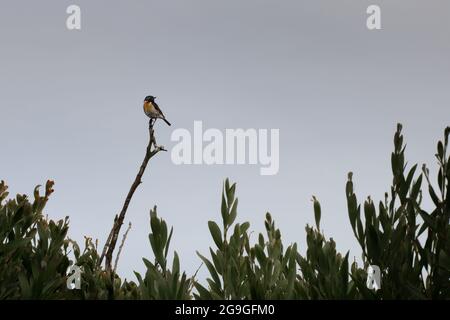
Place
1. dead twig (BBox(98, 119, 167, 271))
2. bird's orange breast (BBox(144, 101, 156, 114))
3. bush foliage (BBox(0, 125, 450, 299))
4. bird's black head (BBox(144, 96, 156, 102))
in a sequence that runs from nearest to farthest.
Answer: bush foliage (BBox(0, 125, 450, 299))
dead twig (BBox(98, 119, 167, 271))
bird's orange breast (BBox(144, 101, 156, 114))
bird's black head (BBox(144, 96, 156, 102))

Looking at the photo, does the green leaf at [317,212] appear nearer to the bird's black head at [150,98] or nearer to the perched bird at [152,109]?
the perched bird at [152,109]

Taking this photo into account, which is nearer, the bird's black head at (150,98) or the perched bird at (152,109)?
the perched bird at (152,109)

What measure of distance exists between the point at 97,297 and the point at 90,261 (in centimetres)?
156

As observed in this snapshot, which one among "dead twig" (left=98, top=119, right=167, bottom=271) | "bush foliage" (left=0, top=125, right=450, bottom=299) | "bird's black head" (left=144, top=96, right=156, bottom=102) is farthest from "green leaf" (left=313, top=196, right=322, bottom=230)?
"bird's black head" (left=144, top=96, right=156, bottom=102)

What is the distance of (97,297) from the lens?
6.13 m

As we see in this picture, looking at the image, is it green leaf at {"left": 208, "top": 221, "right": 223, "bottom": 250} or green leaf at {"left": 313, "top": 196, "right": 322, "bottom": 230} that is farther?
green leaf at {"left": 313, "top": 196, "right": 322, "bottom": 230}

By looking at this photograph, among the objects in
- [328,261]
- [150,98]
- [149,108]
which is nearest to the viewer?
[328,261]

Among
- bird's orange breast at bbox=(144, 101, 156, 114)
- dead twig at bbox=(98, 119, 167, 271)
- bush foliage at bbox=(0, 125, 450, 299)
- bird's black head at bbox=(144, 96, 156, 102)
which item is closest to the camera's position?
bush foliage at bbox=(0, 125, 450, 299)

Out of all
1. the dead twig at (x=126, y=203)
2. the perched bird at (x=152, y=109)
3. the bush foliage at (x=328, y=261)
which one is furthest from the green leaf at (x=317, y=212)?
the perched bird at (x=152, y=109)

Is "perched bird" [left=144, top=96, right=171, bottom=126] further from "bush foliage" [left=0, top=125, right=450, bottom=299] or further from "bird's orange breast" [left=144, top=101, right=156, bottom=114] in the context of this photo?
→ "bush foliage" [left=0, top=125, right=450, bottom=299]

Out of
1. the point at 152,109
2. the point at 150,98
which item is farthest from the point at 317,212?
the point at 150,98

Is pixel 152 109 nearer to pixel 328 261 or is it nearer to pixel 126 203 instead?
pixel 126 203

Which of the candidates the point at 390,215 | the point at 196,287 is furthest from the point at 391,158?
the point at 196,287
